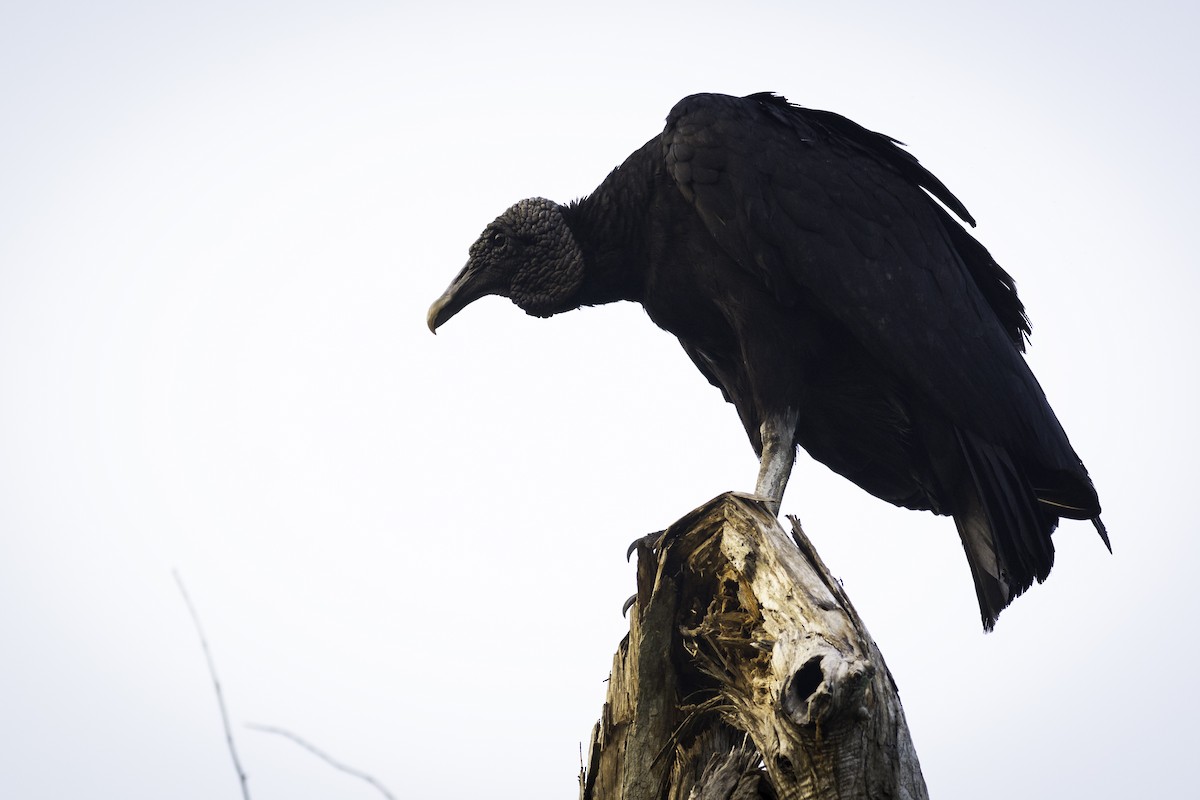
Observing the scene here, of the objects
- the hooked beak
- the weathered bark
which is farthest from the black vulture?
the weathered bark

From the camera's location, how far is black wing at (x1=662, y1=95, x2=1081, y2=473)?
10.7 ft

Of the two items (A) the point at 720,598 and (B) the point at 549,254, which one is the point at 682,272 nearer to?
(B) the point at 549,254

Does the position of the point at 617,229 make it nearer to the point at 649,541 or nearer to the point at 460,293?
the point at 460,293

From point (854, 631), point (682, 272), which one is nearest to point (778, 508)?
point (682, 272)

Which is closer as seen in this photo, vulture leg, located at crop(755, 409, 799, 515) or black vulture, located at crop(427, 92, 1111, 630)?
black vulture, located at crop(427, 92, 1111, 630)

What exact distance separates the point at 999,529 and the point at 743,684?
1.06 metres

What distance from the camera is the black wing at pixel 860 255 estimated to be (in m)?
3.27

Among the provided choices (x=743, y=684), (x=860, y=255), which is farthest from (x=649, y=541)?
(x=860, y=255)

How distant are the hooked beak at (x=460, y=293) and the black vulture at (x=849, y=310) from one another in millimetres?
580

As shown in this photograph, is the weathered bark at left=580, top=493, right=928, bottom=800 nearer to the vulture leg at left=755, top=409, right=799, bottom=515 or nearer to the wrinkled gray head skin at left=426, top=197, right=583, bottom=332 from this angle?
the vulture leg at left=755, top=409, right=799, bottom=515

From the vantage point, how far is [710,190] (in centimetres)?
339

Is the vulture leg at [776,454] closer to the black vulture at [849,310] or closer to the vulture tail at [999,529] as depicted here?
the black vulture at [849,310]

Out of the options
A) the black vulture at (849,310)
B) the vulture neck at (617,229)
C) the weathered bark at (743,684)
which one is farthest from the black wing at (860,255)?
the weathered bark at (743,684)

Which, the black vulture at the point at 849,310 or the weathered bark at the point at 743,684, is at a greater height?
the black vulture at the point at 849,310
